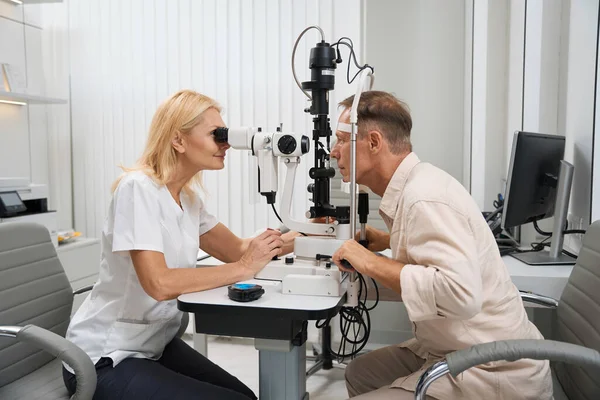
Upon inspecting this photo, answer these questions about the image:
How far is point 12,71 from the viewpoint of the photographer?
313 cm

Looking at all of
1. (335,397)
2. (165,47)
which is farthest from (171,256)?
(165,47)

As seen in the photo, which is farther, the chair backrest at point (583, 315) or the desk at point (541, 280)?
the desk at point (541, 280)

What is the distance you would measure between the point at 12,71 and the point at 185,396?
257 centimetres

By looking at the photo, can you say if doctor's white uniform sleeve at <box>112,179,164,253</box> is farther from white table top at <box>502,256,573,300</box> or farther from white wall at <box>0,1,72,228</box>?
white wall at <box>0,1,72,228</box>

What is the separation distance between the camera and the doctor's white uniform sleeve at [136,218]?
1.42m

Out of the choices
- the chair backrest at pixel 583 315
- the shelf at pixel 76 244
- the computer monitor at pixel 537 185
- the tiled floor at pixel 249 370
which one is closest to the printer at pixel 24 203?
the shelf at pixel 76 244

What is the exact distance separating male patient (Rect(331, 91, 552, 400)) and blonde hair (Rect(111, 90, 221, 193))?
1.43ft

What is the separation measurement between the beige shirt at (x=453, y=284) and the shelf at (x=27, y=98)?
99.8 inches

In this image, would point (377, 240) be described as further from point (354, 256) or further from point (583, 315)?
point (583, 315)

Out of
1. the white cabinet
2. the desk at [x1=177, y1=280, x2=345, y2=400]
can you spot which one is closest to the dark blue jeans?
the desk at [x1=177, y1=280, x2=345, y2=400]

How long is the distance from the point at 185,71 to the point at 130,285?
2.12 metres

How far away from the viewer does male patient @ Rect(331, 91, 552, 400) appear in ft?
3.81

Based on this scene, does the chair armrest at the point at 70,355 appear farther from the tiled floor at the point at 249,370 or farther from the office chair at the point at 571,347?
the tiled floor at the point at 249,370

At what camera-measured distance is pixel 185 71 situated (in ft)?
10.9
